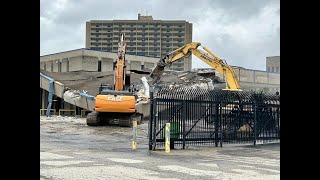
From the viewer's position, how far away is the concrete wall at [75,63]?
63.8 meters

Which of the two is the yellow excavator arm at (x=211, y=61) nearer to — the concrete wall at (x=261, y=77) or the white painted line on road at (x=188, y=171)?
the white painted line on road at (x=188, y=171)

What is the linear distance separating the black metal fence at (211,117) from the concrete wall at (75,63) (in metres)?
47.3

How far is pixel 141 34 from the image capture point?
442ft

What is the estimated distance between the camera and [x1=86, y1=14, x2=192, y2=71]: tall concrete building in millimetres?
135625

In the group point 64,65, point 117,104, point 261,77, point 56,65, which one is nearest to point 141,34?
point 56,65

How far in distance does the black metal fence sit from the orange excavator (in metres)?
7.61

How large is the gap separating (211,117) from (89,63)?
48.7m

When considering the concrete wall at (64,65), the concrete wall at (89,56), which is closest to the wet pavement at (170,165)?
the concrete wall at (89,56)

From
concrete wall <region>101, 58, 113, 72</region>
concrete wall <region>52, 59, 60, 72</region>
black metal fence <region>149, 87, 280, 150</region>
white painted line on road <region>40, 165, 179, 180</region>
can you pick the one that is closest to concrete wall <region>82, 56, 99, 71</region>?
concrete wall <region>101, 58, 113, 72</region>

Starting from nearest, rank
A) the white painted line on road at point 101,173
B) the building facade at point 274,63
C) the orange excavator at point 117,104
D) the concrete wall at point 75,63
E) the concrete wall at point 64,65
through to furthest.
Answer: the building facade at point 274,63
the white painted line on road at point 101,173
the orange excavator at point 117,104
the concrete wall at point 75,63
the concrete wall at point 64,65

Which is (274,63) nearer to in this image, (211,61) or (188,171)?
(211,61)
